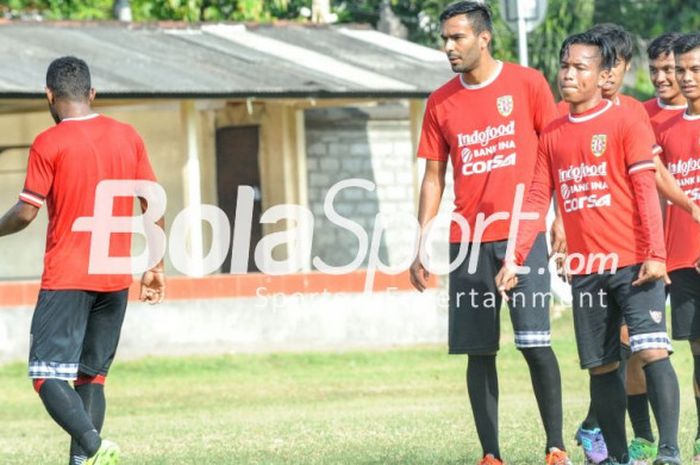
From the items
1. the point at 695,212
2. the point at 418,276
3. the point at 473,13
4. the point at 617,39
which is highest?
the point at 473,13

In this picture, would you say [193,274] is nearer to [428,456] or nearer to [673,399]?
[428,456]

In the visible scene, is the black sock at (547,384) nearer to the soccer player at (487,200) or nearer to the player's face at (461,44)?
the soccer player at (487,200)

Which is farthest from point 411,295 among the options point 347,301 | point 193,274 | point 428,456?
point 428,456

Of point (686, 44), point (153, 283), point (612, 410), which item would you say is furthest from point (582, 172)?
point (153, 283)

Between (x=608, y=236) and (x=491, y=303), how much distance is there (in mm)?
813

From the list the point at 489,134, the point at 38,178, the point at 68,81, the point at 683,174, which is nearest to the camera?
the point at 38,178

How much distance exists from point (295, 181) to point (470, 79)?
15812 mm

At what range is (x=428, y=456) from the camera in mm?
9617

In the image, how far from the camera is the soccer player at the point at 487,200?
340 inches

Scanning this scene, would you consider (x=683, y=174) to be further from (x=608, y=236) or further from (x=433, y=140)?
(x=433, y=140)

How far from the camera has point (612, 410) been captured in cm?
833

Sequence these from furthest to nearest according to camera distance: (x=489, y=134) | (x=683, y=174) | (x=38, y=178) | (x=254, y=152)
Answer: (x=254, y=152), (x=683, y=174), (x=489, y=134), (x=38, y=178)

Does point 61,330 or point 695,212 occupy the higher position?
point 695,212

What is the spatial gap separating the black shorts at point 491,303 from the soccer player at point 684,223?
1.04 meters
